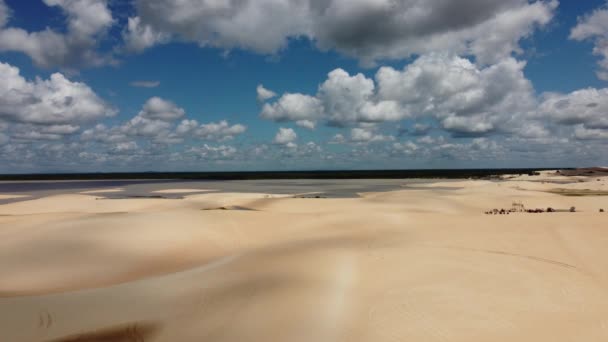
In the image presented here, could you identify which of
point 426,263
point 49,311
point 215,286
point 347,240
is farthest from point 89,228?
point 426,263

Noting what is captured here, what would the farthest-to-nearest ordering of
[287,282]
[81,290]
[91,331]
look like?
[81,290], [287,282], [91,331]

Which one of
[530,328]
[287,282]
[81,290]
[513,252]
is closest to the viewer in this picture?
[530,328]

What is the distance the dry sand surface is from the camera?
6156 mm

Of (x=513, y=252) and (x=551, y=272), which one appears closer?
(x=551, y=272)

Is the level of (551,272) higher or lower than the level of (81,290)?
higher

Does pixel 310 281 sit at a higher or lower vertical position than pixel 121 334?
higher

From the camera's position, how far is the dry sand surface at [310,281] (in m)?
6.16

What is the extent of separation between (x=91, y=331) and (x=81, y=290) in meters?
3.12

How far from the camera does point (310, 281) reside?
27.9ft

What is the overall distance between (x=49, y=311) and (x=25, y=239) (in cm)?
882

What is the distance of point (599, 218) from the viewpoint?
14555 millimetres

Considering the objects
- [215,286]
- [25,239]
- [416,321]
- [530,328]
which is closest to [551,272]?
[530,328]

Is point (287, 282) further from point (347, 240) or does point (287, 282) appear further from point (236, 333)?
point (347, 240)

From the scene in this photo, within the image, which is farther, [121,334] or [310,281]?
[310,281]
